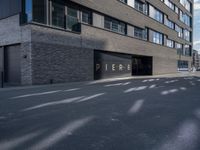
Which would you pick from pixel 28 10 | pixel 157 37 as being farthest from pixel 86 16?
pixel 157 37

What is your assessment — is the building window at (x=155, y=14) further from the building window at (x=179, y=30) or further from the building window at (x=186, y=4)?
the building window at (x=186, y=4)

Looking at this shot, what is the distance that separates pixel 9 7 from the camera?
691 inches

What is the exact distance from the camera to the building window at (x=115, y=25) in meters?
24.3

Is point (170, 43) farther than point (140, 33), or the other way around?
point (170, 43)

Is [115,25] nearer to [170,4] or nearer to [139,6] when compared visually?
[139,6]

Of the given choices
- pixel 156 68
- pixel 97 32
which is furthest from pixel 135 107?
pixel 156 68

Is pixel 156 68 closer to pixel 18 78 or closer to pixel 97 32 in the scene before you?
pixel 97 32

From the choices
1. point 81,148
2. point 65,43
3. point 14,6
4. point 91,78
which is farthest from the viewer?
point 91,78

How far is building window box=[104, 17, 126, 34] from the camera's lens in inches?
957

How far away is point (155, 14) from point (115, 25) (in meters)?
13.0

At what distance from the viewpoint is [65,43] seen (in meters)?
18.2

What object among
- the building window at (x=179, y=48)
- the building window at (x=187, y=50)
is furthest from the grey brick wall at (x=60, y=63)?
the building window at (x=187, y=50)

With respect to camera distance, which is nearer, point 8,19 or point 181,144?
point 181,144

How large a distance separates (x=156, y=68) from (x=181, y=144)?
3262cm
